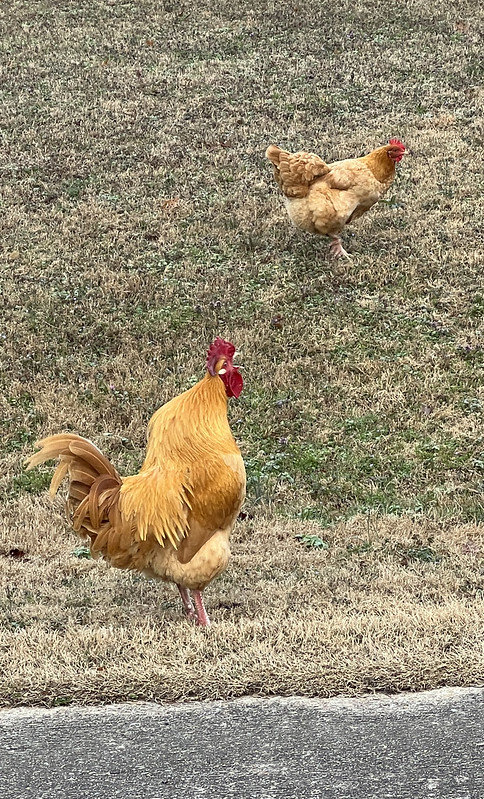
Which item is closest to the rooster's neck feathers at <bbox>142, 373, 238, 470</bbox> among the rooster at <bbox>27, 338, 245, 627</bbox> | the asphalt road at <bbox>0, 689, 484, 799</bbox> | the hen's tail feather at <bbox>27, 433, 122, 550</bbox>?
the rooster at <bbox>27, 338, 245, 627</bbox>

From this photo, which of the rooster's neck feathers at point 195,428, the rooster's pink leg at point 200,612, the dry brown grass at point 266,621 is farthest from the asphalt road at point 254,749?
the rooster's neck feathers at point 195,428

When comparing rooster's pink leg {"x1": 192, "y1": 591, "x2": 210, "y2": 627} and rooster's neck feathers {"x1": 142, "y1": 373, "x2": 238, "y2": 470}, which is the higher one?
rooster's neck feathers {"x1": 142, "y1": 373, "x2": 238, "y2": 470}

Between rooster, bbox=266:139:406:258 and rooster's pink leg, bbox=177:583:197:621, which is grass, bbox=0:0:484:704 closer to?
rooster's pink leg, bbox=177:583:197:621

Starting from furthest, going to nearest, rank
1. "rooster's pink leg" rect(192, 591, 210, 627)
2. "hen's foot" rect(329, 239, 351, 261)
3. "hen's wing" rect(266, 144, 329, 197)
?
1. "hen's foot" rect(329, 239, 351, 261)
2. "hen's wing" rect(266, 144, 329, 197)
3. "rooster's pink leg" rect(192, 591, 210, 627)

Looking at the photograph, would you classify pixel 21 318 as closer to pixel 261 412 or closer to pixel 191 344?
pixel 191 344

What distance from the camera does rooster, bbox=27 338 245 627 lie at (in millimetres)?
4773

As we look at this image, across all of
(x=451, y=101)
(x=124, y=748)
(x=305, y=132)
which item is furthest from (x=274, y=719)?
(x=451, y=101)

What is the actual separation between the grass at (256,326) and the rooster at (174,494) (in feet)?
1.22

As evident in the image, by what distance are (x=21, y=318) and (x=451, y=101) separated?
794 centimetres

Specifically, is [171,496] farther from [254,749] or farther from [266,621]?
[254,749]

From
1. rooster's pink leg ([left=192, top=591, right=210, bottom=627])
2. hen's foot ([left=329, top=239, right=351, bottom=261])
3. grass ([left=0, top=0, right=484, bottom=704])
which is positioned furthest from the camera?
hen's foot ([left=329, top=239, right=351, bottom=261])

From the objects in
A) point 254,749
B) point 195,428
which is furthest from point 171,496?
point 254,749

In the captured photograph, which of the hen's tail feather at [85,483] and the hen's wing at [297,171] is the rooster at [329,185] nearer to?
the hen's wing at [297,171]

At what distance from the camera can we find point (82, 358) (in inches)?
360
